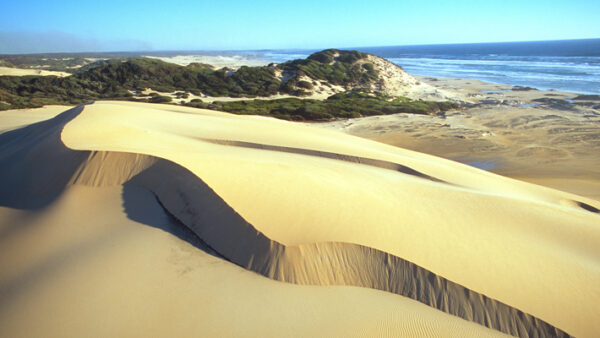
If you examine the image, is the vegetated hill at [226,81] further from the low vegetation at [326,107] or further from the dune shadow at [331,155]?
the dune shadow at [331,155]

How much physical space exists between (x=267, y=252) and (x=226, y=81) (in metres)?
31.8

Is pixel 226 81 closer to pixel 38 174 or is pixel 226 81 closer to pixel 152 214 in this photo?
pixel 38 174

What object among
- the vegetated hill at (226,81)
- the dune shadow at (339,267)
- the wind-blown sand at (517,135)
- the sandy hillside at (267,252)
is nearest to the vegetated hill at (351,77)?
the vegetated hill at (226,81)

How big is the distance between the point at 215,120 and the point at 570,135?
17.8 m

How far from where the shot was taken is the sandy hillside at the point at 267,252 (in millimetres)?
3459

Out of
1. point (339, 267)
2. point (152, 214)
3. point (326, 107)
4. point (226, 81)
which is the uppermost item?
point (226, 81)

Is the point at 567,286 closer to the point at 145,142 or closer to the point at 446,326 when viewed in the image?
the point at 446,326

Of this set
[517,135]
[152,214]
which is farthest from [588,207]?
[517,135]

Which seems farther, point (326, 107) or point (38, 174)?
point (326, 107)

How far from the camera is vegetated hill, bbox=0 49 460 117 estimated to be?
28359 millimetres

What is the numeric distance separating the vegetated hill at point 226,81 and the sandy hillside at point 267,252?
877 inches

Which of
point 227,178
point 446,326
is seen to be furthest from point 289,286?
point 227,178

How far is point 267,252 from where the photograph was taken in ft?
13.7

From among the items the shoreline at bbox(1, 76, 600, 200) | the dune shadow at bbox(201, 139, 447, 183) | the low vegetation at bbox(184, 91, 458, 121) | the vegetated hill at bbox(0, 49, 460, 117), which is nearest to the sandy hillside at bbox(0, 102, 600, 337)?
the dune shadow at bbox(201, 139, 447, 183)
